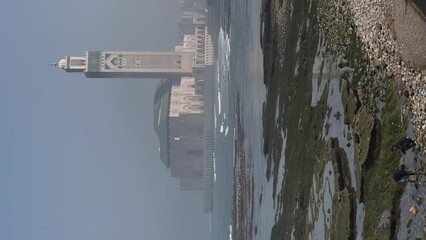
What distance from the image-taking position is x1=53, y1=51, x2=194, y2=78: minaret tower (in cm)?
9707

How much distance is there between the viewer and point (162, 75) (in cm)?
10356

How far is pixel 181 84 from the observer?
109 meters

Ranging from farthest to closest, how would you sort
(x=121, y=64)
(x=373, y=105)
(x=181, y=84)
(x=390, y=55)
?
(x=181, y=84), (x=121, y=64), (x=373, y=105), (x=390, y=55)

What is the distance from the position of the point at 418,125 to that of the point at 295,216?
12.8 m

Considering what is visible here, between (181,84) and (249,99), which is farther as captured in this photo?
(181,84)

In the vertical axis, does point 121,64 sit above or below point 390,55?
above

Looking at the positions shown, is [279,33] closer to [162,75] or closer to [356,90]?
[356,90]

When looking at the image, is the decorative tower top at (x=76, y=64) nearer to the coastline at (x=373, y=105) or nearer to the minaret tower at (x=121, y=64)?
the minaret tower at (x=121, y=64)

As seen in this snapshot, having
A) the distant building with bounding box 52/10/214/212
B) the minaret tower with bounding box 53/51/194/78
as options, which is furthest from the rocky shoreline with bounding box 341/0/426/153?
the distant building with bounding box 52/10/214/212

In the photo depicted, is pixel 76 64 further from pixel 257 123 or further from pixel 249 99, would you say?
pixel 257 123

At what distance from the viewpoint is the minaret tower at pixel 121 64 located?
97.1m

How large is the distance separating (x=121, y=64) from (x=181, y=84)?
15.8 m

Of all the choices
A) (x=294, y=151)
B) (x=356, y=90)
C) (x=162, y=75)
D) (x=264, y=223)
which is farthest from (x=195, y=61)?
(x=356, y=90)

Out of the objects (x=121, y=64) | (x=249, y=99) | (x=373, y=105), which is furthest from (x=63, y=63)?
(x=373, y=105)
